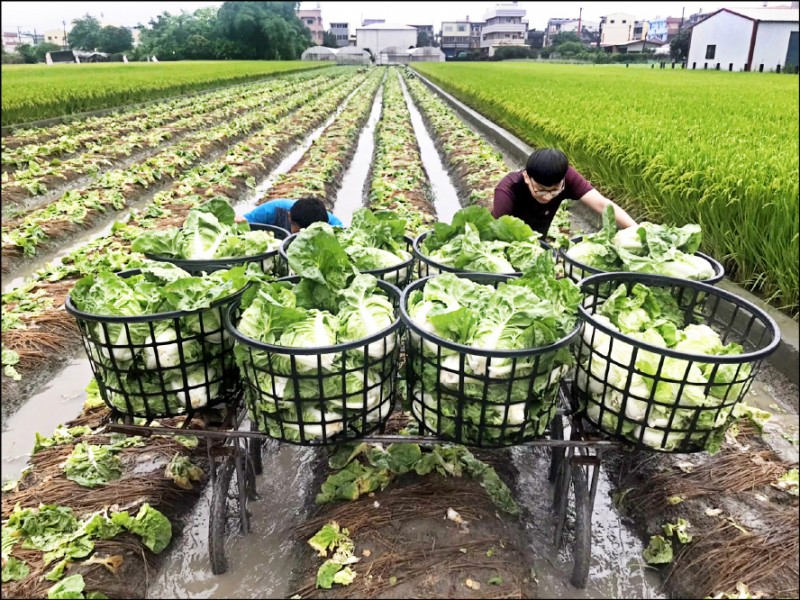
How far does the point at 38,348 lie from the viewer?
4.56 metres

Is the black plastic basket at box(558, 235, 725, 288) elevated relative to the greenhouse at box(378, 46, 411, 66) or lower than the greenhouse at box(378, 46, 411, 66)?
lower

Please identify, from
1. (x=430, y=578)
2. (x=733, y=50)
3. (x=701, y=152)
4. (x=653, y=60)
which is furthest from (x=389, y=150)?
(x=653, y=60)

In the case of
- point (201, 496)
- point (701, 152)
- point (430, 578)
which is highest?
point (701, 152)

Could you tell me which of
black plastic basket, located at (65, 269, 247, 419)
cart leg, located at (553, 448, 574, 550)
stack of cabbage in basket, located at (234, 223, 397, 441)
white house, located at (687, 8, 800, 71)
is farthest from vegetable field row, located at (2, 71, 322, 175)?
white house, located at (687, 8, 800, 71)

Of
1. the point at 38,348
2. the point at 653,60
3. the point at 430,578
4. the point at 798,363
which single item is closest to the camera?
the point at 430,578

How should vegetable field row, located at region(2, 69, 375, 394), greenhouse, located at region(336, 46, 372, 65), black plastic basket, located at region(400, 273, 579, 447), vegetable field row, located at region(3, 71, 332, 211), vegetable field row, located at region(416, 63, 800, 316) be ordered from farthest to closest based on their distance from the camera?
1. greenhouse, located at region(336, 46, 372, 65)
2. vegetable field row, located at region(3, 71, 332, 211)
3. vegetable field row, located at region(416, 63, 800, 316)
4. vegetable field row, located at region(2, 69, 375, 394)
5. black plastic basket, located at region(400, 273, 579, 447)

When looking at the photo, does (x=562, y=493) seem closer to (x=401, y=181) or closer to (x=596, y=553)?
(x=596, y=553)

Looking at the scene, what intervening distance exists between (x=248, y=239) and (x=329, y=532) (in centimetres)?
159

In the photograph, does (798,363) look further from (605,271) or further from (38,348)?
(38,348)

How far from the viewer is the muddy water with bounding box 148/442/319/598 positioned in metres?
2.62

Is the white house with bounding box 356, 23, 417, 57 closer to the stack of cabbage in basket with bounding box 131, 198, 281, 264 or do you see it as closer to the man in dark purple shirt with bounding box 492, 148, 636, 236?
the man in dark purple shirt with bounding box 492, 148, 636, 236

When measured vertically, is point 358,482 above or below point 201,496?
above

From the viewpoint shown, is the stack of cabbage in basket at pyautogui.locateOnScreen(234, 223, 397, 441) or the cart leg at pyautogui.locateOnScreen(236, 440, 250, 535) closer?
the stack of cabbage in basket at pyautogui.locateOnScreen(234, 223, 397, 441)

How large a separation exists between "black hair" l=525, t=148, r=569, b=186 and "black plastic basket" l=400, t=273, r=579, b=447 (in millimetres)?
1591
